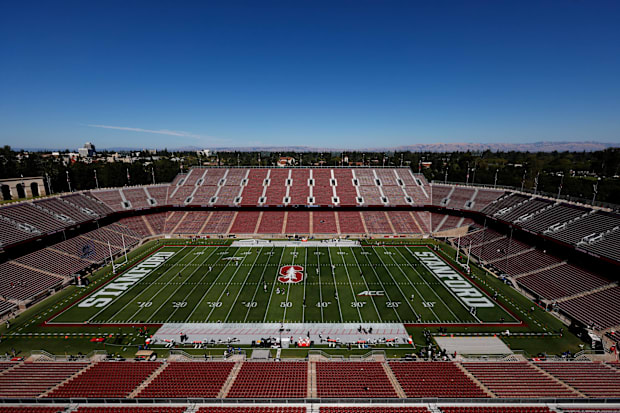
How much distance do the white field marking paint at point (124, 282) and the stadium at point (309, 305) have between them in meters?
0.28

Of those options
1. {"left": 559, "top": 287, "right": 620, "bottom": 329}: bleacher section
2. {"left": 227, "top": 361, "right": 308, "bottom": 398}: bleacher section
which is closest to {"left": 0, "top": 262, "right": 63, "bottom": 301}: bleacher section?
{"left": 227, "top": 361, "right": 308, "bottom": 398}: bleacher section

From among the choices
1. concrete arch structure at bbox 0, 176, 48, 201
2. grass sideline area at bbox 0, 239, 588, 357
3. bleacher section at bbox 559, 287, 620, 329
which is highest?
concrete arch structure at bbox 0, 176, 48, 201

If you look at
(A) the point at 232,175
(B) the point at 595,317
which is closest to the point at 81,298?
(A) the point at 232,175

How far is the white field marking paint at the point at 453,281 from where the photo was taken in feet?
102

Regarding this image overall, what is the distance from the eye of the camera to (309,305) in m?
30.3

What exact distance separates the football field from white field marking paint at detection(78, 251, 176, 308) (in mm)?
116

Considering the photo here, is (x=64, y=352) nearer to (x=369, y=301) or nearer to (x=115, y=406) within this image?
(x=115, y=406)

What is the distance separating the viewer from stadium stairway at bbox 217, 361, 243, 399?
1687 centimetres

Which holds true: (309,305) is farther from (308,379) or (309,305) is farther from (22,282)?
(22,282)

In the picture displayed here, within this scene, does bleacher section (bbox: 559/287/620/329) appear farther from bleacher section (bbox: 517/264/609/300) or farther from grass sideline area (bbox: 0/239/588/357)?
grass sideline area (bbox: 0/239/588/357)

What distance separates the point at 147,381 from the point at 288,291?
661 inches

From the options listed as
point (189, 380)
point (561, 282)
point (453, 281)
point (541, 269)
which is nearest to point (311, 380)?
point (189, 380)

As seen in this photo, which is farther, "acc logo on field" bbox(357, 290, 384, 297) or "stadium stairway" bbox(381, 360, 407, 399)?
"acc logo on field" bbox(357, 290, 384, 297)

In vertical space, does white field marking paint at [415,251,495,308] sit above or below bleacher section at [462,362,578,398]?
below
